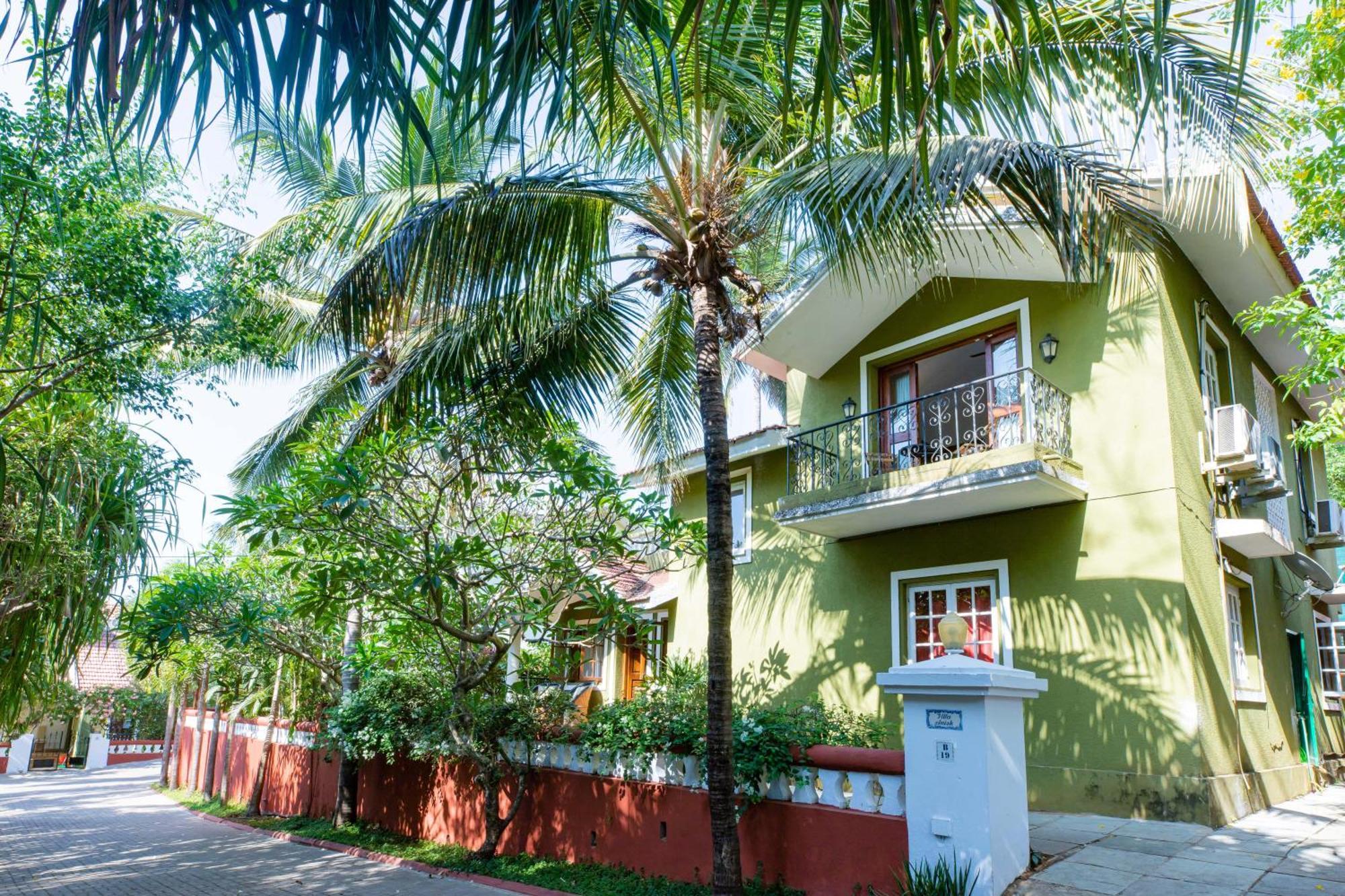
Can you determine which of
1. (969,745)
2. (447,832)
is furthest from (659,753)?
(447,832)

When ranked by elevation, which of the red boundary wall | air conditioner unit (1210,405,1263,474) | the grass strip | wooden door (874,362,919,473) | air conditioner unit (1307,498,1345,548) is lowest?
the grass strip

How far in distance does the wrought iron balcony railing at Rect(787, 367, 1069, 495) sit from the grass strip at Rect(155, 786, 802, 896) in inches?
209

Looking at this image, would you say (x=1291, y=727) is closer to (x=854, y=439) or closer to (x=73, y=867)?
(x=854, y=439)

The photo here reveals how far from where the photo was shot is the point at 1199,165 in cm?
741

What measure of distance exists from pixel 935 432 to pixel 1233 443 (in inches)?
139

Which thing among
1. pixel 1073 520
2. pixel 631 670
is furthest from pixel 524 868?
pixel 1073 520

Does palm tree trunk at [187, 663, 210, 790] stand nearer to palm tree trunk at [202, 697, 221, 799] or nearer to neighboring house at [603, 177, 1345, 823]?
palm tree trunk at [202, 697, 221, 799]

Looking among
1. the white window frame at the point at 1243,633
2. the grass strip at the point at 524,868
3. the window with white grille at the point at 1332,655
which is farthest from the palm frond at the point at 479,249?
the window with white grille at the point at 1332,655

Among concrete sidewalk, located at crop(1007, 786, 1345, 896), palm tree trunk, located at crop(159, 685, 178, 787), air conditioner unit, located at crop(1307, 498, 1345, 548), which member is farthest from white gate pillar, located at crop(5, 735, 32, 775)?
air conditioner unit, located at crop(1307, 498, 1345, 548)

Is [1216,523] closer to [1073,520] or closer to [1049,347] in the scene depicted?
[1073,520]

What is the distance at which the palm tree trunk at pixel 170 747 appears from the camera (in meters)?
27.0

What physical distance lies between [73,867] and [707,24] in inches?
516

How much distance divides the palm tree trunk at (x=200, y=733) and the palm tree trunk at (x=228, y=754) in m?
2.04

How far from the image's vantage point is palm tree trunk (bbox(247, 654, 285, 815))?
17.5 meters
